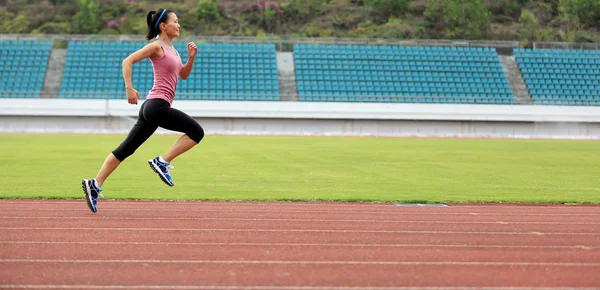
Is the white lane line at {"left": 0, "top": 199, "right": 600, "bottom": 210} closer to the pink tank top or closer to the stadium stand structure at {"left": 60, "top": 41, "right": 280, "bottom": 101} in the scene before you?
the pink tank top

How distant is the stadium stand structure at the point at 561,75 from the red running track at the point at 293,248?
38.5 m

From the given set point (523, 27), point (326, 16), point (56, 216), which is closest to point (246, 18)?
point (326, 16)

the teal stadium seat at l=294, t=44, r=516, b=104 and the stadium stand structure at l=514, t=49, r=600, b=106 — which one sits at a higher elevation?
the stadium stand structure at l=514, t=49, r=600, b=106

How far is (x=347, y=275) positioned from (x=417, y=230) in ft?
7.13

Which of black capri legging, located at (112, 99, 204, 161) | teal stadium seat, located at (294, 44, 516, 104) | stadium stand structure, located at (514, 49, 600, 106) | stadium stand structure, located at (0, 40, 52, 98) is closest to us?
black capri legging, located at (112, 99, 204, 161)

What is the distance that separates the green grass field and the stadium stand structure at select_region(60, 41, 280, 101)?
2223 centimetres

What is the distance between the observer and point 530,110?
42.0 meters

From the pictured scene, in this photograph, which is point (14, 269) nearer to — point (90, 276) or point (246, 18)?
point (90, 276)

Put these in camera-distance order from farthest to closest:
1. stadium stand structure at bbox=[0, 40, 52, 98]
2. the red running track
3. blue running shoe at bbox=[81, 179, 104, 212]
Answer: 1. stadium stand structure at bbox=[0, 40, 52, 98]
2. blue running shoe at bbox=[81, 179, 104, 212]
3. the red running track

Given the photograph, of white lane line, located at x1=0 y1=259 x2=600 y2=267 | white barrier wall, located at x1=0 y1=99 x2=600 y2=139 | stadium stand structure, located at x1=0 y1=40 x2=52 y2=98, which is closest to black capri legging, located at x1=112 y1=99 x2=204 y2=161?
white lane line, located at x1=0 y1=259 x2=600 y2=267

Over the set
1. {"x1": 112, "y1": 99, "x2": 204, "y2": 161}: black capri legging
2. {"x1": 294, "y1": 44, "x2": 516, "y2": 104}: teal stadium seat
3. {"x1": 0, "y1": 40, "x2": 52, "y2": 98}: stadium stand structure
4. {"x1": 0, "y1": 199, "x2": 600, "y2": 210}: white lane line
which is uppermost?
{"x1": 112, "y1": 99, "x2": 204, "y2": 161}: black capri legging

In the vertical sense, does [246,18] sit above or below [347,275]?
below

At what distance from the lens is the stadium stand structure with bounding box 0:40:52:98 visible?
142 ft

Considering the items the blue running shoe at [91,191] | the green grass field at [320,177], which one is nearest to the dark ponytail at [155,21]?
the blue running shoe at [91,191]
